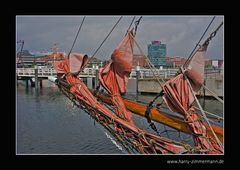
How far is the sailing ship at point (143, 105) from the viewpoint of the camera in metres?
3.22

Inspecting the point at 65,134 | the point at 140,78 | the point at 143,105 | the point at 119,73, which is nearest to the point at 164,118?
the point at 143,105

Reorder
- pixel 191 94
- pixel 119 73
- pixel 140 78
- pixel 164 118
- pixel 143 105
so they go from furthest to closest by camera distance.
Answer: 1. pixel 140 78
2. pixel 119 73
3. pixel 143 105
4. pixel 164 118
5. pixel 191 94

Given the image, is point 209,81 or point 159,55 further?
point 209,81

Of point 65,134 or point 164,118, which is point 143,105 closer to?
point 164,118

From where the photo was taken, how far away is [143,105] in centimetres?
386

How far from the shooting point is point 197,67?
10.6ft

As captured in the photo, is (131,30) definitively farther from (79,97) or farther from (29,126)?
(29,126)

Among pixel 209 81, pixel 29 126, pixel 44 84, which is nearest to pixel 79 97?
pixel 29 126

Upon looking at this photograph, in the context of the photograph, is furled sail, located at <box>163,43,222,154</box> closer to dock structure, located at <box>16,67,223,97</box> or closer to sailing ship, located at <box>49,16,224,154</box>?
sailing ship, located at <box>49,16,224,154</box>

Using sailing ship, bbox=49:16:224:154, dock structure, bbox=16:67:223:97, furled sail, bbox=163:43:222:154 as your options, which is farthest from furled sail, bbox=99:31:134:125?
dock structure, bbox=16:67:223:97

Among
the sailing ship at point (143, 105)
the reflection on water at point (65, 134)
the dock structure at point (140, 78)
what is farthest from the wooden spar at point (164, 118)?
the dock structure at point (140, 78)

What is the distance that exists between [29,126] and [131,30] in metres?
5.97

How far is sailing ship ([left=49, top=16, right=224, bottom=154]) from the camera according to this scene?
3.22 meters

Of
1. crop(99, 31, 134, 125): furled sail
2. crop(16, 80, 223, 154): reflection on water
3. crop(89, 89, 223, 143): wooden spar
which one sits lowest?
crop(16, 80, 223, 154): reflection on water
